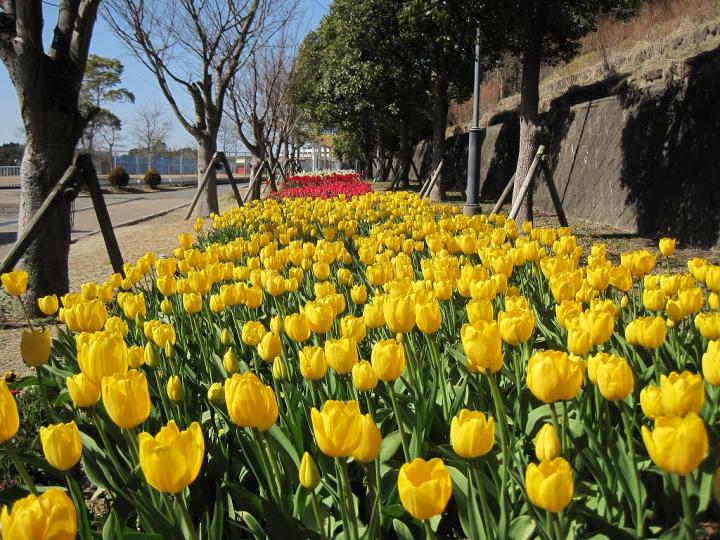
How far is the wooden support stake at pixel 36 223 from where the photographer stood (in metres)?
4.43

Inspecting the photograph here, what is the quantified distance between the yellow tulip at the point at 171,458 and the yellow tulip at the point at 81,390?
0.45m

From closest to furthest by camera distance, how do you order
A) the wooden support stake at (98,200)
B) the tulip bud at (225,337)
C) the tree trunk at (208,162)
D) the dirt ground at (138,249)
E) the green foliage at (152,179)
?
the tulip bud at (225,337), the dirt ground at (138,249), the wooden support stake at (98,200), the tree trunk at (208,162), the green foliage at (152,179)

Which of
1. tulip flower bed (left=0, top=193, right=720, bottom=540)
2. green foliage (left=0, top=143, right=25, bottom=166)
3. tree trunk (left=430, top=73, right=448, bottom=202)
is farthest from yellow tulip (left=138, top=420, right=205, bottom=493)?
green foliage (left=0, top=143, right=25, bottom=166)

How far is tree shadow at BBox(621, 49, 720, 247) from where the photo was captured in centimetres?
731

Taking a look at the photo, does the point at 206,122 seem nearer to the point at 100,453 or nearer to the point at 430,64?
the point at 430,64

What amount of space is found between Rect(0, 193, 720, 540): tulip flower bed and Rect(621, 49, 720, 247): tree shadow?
17.9 feet

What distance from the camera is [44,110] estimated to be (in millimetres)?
5387

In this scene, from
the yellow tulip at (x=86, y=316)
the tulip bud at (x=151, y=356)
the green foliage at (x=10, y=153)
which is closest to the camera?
the tulip bud at (x=151, y=356)

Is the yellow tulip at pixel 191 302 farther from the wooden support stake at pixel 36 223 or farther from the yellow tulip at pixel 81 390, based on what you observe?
the wooden support stake at pixel 36 223

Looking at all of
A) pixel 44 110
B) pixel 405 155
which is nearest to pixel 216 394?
pixel 44 110

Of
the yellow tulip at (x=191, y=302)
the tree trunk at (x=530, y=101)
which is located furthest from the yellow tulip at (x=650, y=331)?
the tree trunk at (x=530, y=101)

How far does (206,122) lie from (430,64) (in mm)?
6316

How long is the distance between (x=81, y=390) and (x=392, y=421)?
87cm

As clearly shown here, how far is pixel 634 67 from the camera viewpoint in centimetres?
1477
